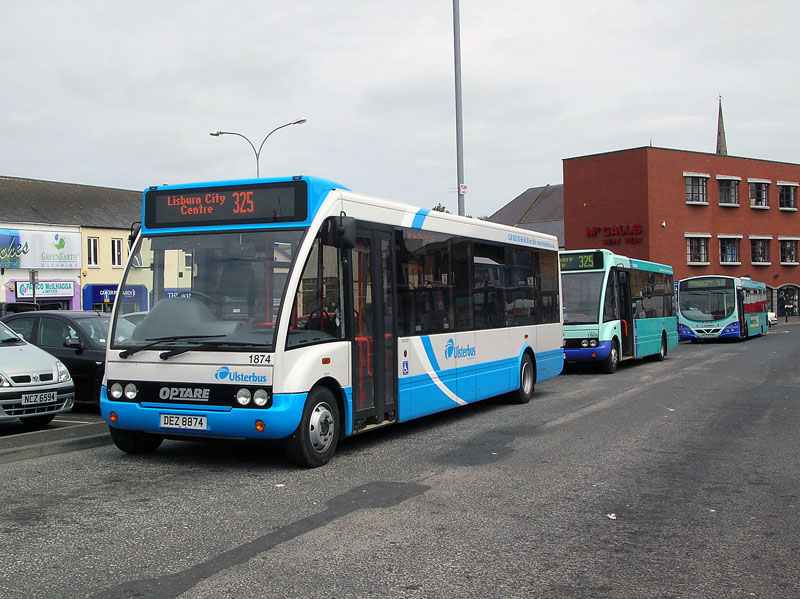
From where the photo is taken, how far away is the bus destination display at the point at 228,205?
8531mm

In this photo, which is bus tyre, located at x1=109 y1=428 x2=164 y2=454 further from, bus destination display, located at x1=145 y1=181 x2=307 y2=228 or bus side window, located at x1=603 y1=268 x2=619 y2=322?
bus side window, located at x1=603 y1=268 x2=619 y2=322

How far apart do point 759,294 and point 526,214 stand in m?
47.8

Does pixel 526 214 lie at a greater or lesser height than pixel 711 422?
greater

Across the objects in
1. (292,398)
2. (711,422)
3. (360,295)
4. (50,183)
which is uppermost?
(50,183)

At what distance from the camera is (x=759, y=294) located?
144 feet

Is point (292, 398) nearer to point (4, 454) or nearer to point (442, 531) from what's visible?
point (442, 531)

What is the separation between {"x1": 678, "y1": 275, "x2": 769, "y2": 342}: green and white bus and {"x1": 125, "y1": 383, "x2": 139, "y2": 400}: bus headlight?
110 feet

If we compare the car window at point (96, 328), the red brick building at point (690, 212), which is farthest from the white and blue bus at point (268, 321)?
the red brick building at point (690, 212)

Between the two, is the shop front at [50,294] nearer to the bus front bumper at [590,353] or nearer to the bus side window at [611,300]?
the bus front bumper at [590,353]

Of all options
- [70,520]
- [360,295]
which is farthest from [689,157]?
[70,520]

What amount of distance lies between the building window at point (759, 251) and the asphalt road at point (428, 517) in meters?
57.4

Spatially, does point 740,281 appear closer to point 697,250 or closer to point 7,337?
point 697,250

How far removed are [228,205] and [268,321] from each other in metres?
1.38

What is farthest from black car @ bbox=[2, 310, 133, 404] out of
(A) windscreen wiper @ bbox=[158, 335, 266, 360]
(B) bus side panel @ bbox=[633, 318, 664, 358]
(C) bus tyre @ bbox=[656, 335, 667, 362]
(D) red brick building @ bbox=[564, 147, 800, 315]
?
(D) red brick building @ bbox=[564, 147, 800, 315]
